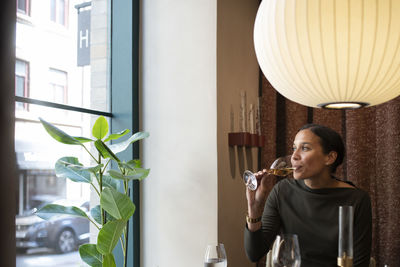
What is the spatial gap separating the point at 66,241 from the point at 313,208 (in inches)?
47.0

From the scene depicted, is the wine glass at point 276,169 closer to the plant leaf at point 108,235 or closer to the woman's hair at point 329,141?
the woman's hair at point 329,141

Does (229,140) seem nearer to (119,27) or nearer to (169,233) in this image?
(169,233)

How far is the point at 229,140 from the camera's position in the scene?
94.4 inches

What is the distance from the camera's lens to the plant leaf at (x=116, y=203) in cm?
176

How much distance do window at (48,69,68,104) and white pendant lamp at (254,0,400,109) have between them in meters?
1.17

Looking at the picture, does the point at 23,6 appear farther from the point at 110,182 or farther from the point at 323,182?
the point at 323,182

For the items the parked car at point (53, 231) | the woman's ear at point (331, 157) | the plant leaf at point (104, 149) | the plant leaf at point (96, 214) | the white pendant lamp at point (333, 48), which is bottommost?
the parked car at point (53, 231)

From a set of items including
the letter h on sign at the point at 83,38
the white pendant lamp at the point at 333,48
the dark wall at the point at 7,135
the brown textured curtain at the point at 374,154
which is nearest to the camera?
the white pendant lamp at the point at 333,48

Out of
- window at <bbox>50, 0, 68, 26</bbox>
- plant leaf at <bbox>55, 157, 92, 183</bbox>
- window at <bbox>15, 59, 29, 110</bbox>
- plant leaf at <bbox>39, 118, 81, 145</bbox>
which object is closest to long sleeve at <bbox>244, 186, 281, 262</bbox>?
plant leaf at <bbox>55, 157, 92, 183</bbox>

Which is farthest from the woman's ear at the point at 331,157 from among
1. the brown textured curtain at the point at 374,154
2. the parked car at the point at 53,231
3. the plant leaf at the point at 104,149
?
the parked car at the point at 53,231

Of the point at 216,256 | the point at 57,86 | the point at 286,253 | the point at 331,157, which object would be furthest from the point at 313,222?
the point at 57,86

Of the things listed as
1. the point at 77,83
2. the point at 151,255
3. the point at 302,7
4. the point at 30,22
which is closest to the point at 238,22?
the point at 77,83

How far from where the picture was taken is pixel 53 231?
1981 mm

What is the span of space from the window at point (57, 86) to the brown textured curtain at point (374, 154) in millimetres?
1378
